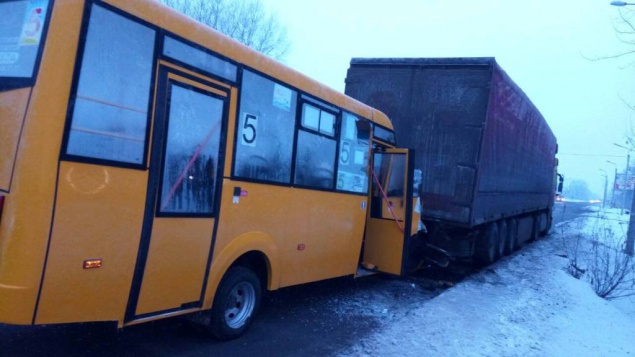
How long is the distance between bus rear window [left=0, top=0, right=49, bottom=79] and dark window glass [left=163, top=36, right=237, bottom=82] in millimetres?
905

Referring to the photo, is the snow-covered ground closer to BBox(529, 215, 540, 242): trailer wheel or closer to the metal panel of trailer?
the metal panel of trailer

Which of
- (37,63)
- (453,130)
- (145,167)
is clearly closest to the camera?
(37,63)

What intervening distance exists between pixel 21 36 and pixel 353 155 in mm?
4422

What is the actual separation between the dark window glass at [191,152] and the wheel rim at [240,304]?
1057mm

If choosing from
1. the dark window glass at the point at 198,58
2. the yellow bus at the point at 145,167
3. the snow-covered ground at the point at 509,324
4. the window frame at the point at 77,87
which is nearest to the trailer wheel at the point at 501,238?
the snow-covered ground at the point at 509,324

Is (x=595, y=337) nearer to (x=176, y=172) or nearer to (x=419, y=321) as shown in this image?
(x=419, y=321)

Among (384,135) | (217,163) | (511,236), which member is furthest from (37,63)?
(511,236)

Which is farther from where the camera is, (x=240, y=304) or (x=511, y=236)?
(x=511, y=236)

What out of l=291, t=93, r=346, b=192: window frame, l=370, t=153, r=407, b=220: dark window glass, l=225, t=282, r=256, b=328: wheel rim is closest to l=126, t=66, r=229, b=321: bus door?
l=225, t=282, r=256, b=328: wheel rim

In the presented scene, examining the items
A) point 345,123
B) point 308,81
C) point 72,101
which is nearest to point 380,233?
point 345,123

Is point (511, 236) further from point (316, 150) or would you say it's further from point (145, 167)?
point (145, 167)

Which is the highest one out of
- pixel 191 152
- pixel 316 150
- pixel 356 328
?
pixel 316 150

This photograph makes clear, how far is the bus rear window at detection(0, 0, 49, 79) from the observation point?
11.3ft

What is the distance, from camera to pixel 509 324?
637cm
